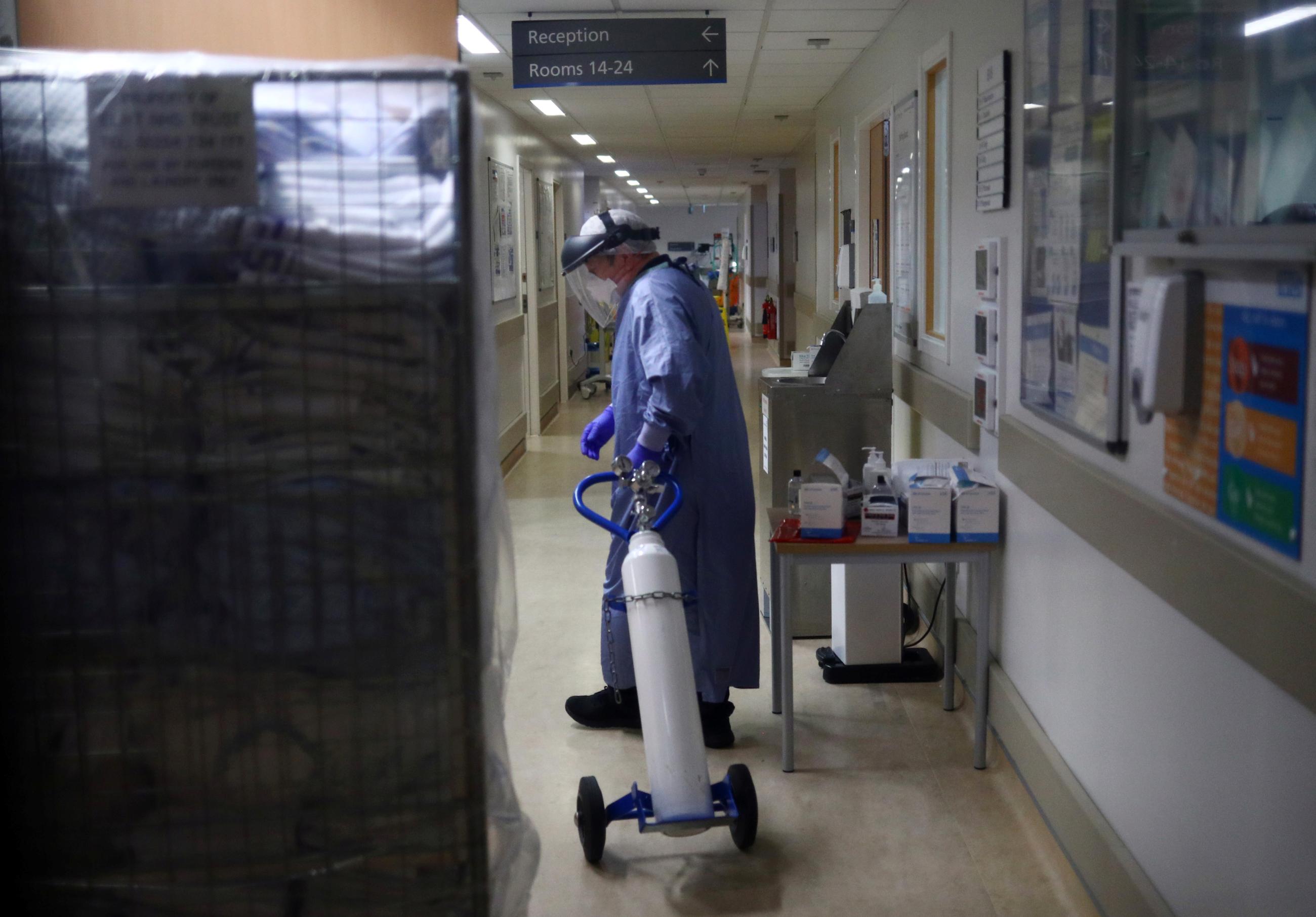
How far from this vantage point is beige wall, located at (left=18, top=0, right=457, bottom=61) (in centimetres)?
220

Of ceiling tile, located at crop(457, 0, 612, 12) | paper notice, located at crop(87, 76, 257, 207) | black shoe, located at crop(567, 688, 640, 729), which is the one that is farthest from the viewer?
ceiling tile, located at crop(457, 0, 612, 12)

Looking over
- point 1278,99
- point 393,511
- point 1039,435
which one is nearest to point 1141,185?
point 1278,99

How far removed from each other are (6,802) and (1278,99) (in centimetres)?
227

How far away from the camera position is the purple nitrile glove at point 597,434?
136 inches

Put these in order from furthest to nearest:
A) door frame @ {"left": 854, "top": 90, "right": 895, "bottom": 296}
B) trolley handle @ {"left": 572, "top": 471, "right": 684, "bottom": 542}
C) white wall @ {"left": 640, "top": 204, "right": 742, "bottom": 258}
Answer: white wall @ {"left": 640, "top": 204, "right": 742, "bottom": 258} → door frame @ {"left": 854, "top": 90, "right": 895, "bottom": 296} → trolley handle @ {"left": 572, "top": 471, "right": 684, "bottom": 542}

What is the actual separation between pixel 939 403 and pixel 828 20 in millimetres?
2132

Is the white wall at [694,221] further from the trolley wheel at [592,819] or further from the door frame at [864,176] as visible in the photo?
the trolley wheel at [592,819]

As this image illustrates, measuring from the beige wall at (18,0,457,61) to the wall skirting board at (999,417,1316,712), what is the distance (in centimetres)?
171

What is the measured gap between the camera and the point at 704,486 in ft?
10.8

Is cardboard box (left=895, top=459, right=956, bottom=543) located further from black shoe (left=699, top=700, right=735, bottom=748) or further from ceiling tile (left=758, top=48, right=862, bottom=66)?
ceiling tile (left=758, top=48, right=862, bottom=66)

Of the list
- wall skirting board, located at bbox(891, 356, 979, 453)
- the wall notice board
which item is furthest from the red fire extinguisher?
the wall notice board

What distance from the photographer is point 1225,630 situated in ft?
5.90

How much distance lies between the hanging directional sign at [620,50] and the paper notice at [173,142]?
14.0 ft

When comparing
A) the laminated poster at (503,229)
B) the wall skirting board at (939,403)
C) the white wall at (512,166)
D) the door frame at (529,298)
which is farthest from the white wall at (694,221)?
the wall skirting board at (939,403)
